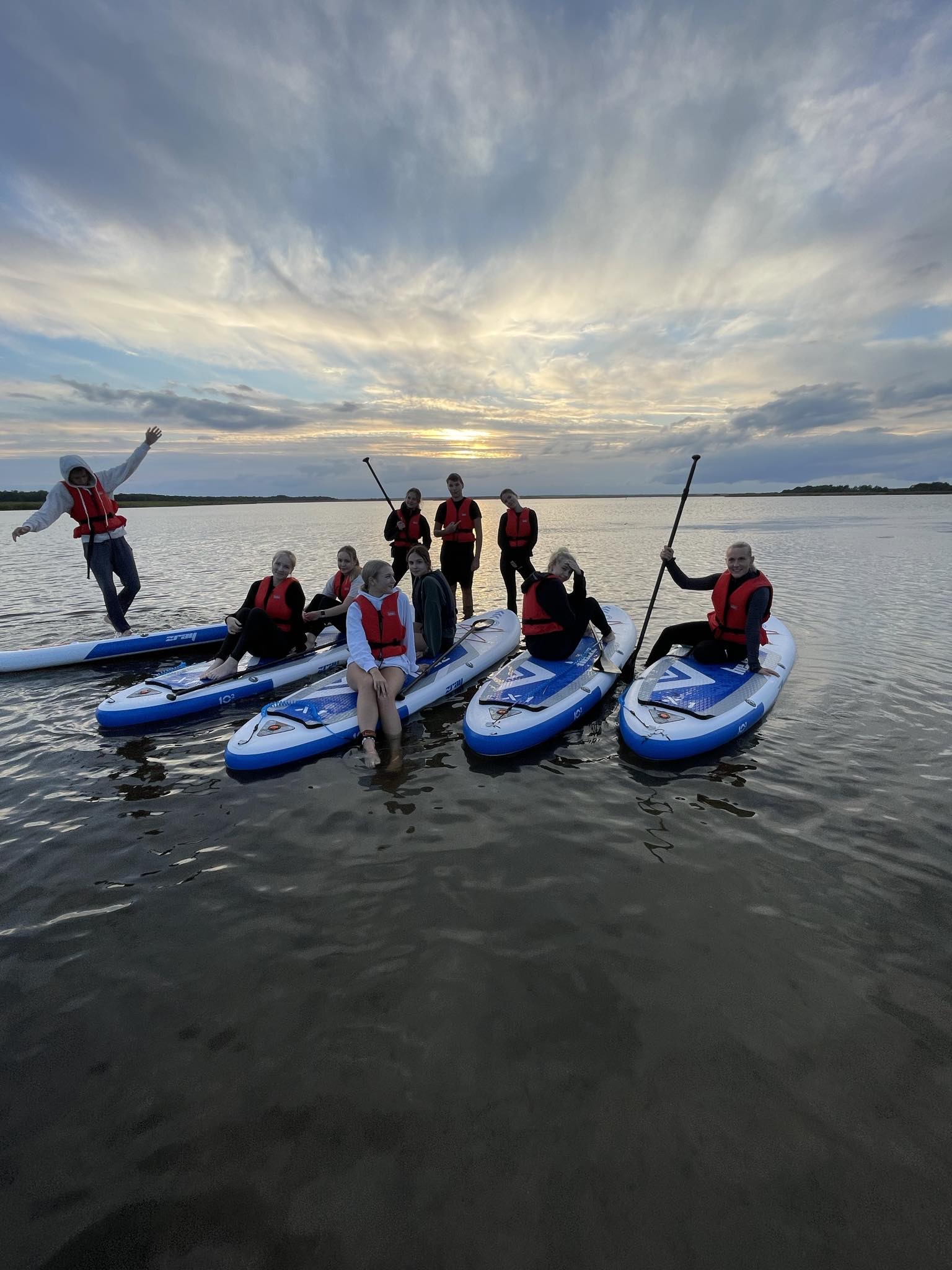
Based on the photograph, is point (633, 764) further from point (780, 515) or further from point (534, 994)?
point (780, 515)

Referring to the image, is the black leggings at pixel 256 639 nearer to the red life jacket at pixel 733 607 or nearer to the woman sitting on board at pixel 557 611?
the woman sitting on board at pixel 557 611

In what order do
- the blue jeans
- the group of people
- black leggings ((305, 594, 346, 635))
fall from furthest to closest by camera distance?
1. the blue jeans
2. black leggings ((305, 594, 346, 635))
3. the group of people

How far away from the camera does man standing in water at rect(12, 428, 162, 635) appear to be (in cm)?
930

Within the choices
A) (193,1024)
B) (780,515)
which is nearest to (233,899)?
(193,1024)

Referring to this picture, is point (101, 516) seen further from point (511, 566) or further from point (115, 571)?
point (511, 566)

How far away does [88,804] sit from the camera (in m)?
5.56

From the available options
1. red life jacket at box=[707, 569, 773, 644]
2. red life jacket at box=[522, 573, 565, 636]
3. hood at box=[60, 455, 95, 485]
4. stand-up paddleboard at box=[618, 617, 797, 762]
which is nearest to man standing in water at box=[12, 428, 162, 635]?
hood at box=[60, 455, 95, 485]

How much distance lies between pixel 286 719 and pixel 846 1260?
5846mm

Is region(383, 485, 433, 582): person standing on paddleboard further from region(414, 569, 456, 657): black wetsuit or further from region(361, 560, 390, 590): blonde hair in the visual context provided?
region(361, 560, 390, 590): blonde hair

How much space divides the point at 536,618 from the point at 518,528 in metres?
3.90

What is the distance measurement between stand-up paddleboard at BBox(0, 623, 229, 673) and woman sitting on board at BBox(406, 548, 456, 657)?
14.8ft

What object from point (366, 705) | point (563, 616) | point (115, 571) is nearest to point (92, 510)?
point (115, 571)

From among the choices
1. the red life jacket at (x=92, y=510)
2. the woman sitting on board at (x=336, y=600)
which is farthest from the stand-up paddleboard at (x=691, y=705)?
the red life jacket at (x=92, y=510)

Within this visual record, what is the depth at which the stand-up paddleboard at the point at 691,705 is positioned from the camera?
6258mm
